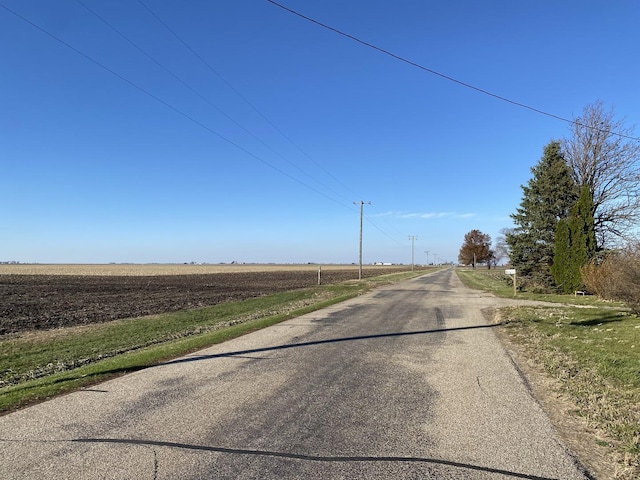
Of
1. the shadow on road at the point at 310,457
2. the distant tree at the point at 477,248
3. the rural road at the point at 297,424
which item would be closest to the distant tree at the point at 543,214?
the rural road at the point at 297,424

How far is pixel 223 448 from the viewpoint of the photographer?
4.15m

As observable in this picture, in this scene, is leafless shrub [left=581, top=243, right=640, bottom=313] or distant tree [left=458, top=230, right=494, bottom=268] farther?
distant tree [left=458, top=230, right=494, bottom=268]

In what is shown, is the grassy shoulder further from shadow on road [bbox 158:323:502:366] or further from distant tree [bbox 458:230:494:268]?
distant tree [bbox 458:230:494:268]

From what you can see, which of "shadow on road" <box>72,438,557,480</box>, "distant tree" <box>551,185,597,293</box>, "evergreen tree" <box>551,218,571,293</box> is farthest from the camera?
"evergreen tree" <box>551,218,571,293</box>

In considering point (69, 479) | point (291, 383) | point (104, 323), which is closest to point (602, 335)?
point (291, 383)

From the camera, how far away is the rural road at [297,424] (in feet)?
12.4

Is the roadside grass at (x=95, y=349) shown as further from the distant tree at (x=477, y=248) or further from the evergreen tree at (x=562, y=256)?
the distant tree at (x=477, y=248)

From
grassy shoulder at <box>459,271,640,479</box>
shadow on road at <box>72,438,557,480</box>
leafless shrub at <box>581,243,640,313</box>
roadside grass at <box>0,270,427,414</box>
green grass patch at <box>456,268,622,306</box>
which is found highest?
leafless shrub at <box>581,243,640,313</box>

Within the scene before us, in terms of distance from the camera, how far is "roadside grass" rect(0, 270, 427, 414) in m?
6.93

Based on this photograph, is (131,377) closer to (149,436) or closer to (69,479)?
(149,436)

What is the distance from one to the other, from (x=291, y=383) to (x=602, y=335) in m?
8.91

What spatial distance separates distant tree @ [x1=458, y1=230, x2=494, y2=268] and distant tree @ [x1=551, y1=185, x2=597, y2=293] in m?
97.6

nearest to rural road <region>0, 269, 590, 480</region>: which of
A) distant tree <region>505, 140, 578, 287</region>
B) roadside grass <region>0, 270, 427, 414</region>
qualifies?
roadside grass <region>0, 270, 427, 414</region>

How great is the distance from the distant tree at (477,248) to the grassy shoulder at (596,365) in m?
111
